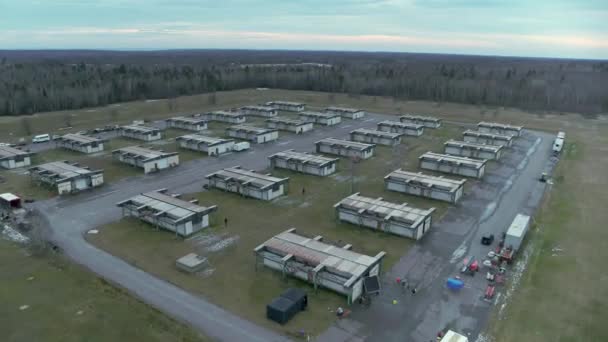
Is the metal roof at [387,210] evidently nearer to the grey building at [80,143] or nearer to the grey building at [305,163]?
the grey building at [305,163]

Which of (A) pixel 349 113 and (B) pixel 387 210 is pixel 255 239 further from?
(A) pixel 349 113

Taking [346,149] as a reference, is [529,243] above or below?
below

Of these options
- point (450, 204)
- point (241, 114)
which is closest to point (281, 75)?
point (241, 114)

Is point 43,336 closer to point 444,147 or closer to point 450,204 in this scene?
point 450,204

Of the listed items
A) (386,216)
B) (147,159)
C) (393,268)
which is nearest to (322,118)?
(147,159)

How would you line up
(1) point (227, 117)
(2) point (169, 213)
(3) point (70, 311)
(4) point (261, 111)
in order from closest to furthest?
(3) point (70, 311) → (2) point (169, 213) → (1) point (227, 117) → (4) point (261, 111)

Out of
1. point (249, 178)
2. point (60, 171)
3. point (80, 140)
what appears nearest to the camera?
point (249, 178)

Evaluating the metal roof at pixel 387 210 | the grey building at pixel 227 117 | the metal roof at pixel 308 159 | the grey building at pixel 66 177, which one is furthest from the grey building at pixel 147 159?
the grey building at pixel 227 117
